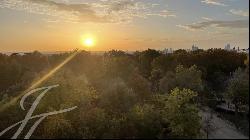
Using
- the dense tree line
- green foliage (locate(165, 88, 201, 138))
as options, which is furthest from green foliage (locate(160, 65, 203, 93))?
green foliage (locate(165, 88, 201, 138))

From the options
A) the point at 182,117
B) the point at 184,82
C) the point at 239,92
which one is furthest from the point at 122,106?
the point at 184,82

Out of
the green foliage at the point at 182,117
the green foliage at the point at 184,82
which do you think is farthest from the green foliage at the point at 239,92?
the green foliage at the point at 182,117

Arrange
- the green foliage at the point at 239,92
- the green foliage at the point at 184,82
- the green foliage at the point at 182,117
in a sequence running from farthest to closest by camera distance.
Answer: the green foliage at the point at 184,82
the green foliage at the point at 239,92
the green foliage at the point at 182,117

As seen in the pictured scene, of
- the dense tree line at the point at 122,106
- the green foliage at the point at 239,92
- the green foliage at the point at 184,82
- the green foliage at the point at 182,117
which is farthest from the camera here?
the green foliage at the point at 184,82

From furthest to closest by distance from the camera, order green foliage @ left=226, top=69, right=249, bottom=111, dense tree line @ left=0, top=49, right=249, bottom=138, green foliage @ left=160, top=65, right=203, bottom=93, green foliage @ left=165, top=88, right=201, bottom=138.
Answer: green foliage @ left=160, top=65, right=203, bottom=93 < green foliage @ left=226, top=69, right=249, bottom=111 < dense tree line @ left=0, top=49, right=249, bottom=138 < green foliage @ left=165, top=88, right=201, bottom=138

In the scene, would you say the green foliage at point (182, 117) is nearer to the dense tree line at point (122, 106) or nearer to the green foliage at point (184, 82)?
Result: the dense tree line at point (122, 106)

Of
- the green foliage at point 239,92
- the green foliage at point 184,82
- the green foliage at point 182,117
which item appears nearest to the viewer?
the green foliage at point 182,117

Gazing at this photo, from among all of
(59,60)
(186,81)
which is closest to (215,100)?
(186,81)

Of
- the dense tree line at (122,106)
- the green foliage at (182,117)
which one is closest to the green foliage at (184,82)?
the dense tree line at (122,106)

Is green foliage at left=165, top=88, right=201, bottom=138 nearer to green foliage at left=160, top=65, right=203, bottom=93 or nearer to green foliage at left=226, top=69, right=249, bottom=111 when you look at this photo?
green foliage at left=226, top=69, right=249, bottom=111

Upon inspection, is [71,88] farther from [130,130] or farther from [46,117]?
[130,130]

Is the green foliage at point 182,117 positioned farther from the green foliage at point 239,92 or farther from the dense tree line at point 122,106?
the green foliage at point 239,92

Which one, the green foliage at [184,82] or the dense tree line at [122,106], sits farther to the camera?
the green foliage at [184,82]
